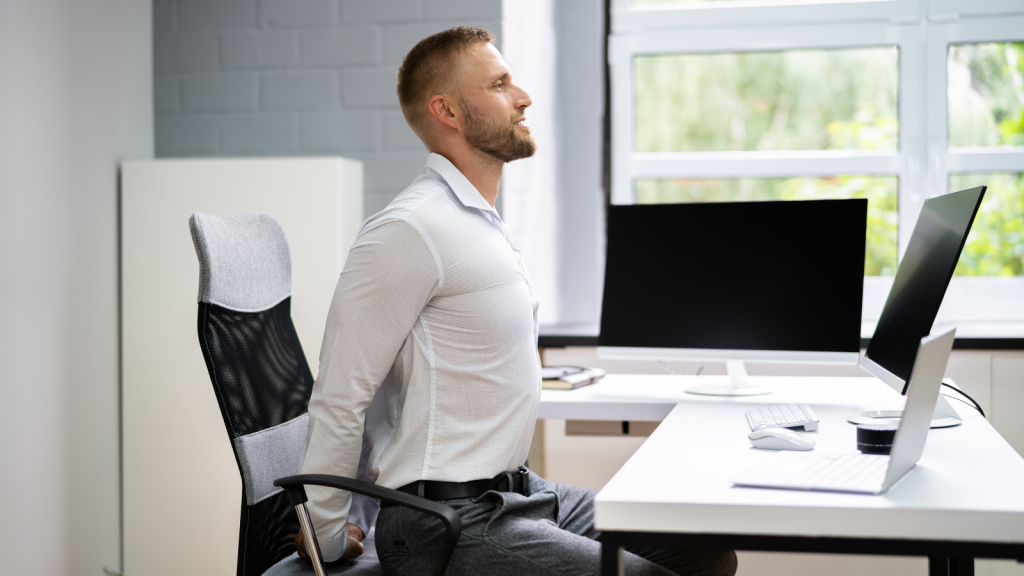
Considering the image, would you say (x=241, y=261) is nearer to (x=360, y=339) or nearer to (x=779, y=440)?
(x=360, y=339)

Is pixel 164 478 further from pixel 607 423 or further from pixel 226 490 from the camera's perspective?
pixel 607 423

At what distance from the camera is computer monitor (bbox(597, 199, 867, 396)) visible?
6.22 ft

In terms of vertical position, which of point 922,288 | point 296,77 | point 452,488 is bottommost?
point 452,488

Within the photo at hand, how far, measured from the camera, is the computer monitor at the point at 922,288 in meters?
1.42

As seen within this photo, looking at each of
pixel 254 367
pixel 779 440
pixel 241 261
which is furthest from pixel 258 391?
pixel 779 440

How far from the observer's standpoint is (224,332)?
1.38 m

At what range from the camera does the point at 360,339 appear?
132 cm

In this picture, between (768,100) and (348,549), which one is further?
(768,100)

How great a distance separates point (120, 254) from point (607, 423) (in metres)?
1.50

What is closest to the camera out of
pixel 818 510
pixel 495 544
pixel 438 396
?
pixel 818 510

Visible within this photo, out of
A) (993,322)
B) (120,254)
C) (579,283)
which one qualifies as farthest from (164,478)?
(993,322)

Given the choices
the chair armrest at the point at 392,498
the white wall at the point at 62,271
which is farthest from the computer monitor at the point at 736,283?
the white wall at the point at 62,271

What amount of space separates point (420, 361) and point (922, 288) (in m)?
0.92

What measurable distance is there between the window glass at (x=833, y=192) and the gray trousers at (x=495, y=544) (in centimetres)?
171
